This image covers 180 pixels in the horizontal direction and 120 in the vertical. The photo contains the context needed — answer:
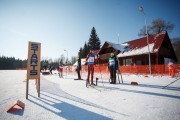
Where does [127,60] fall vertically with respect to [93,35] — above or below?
below

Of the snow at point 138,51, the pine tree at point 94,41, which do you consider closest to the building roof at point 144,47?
the snow at point 138,51

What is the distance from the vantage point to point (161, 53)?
23516 millimetres

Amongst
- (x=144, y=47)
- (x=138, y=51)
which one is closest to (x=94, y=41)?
(x=138, y=51)

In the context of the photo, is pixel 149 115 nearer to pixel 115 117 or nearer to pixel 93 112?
pixel 115 117

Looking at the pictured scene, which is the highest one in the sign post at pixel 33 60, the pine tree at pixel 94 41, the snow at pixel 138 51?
the pine tree at pixel 94 41

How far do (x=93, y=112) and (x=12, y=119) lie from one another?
1909mm

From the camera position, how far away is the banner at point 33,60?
15.6 feet

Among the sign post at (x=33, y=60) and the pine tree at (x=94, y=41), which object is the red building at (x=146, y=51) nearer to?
the sign post at (x=33, y=60)

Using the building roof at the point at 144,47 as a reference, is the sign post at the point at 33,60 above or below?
below

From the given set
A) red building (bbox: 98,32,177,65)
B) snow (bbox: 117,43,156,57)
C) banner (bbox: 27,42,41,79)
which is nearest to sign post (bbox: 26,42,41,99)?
banner (bbox: 27,42,41,79)

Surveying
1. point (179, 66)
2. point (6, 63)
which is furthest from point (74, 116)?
point (6, 63)

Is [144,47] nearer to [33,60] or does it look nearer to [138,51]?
[138,51]

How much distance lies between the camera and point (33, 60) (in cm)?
487

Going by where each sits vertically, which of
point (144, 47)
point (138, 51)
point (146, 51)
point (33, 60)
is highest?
point (144, 47)
